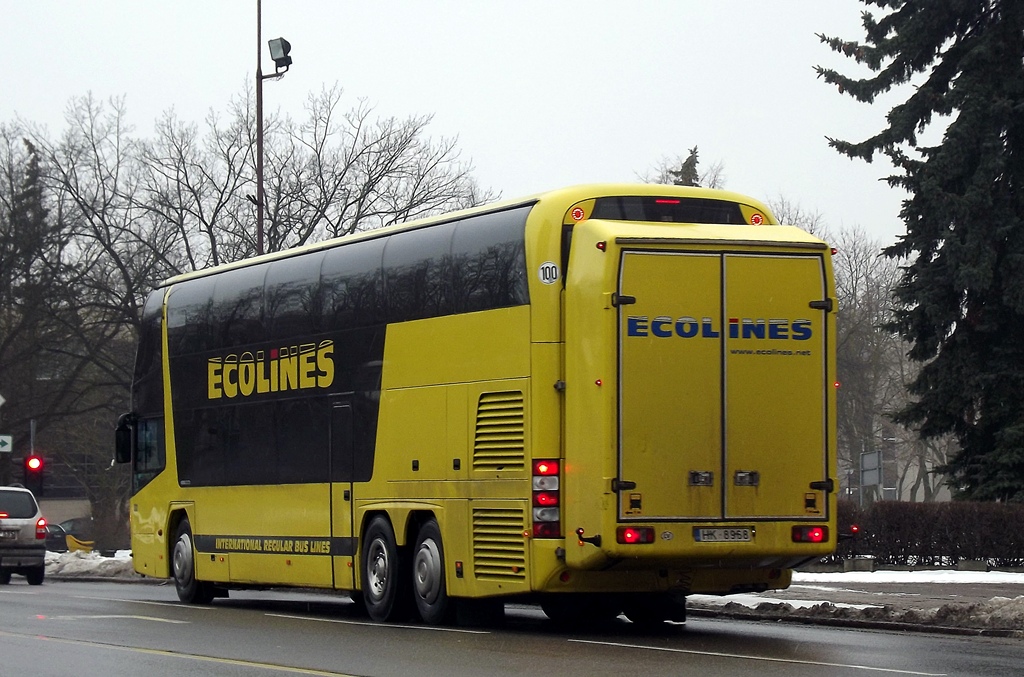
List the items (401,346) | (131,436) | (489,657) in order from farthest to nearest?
(131,436) → (401,346) → (489,657)

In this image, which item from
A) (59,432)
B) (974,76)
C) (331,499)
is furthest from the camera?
(59,432)

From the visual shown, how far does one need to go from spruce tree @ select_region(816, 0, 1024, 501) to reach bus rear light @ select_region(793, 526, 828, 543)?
16240 millimetres

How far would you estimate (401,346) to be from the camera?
17766 millimetres

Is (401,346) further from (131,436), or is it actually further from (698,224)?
(131,436)

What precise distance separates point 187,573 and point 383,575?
18.4 feet

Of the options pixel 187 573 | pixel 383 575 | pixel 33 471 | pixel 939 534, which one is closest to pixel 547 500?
pixel 383 575

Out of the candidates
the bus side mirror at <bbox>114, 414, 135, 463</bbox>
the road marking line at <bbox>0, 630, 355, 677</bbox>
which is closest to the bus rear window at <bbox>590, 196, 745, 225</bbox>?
the road marking line at <bbox>0, 630, 355, 677</bbox>

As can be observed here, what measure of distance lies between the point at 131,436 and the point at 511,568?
10.4 meters

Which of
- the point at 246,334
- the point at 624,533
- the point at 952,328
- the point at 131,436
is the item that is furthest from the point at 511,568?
the point at 952,328

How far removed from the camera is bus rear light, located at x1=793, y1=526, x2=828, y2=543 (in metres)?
15.1

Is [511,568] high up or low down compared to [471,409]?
down

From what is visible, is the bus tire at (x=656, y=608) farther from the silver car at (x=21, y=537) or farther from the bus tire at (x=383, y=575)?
the silver car at (x=21, y=537)

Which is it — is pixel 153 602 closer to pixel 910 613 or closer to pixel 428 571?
pixel 428 571

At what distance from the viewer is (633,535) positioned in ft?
→ 47.7
